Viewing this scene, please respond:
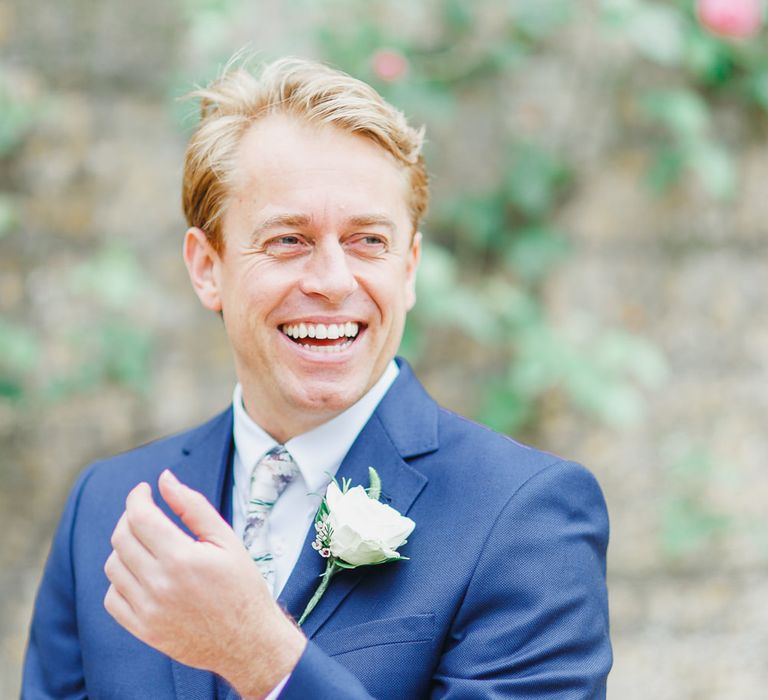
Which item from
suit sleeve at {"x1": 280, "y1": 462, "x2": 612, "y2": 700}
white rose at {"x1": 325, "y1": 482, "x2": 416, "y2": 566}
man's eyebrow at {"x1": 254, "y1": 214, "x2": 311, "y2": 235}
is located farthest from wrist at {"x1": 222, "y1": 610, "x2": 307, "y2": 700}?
man's eyebrow at {"x1": 254, "y1": 214, "x2": 311, "y2": 235}

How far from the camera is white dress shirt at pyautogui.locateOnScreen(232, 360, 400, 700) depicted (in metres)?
2.04

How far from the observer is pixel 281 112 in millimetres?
2033

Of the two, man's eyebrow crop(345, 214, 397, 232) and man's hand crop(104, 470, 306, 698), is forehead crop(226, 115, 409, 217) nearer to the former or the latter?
man's eyebrow crop(345, 214, 397, 232)

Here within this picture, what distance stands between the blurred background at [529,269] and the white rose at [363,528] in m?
1.90

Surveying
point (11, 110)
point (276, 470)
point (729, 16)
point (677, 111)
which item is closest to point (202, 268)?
point (276, 470)

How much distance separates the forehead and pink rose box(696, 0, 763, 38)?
6.93 feet

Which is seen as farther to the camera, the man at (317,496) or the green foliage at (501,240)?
the green foliage at (501,240)

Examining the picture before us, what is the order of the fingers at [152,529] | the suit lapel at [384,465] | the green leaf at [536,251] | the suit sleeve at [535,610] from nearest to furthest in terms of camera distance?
the fingers at [152,529] < the suit sleeve at [535,610] < the suit lapel at [384,465] < the green leaf at [536,251]

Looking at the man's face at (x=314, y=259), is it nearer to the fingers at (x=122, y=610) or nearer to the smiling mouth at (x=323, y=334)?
the smiling mouth at (x=323, y=334)

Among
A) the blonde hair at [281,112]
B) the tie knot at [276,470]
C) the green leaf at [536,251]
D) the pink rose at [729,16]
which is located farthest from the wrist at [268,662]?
the pink rose at [729,16]

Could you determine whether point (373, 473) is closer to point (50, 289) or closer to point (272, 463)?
point (272, 463)

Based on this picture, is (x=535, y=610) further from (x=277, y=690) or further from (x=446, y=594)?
(x=277, y=690)

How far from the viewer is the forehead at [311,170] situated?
1.94 meters

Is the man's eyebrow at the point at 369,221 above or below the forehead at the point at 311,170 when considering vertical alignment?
below
